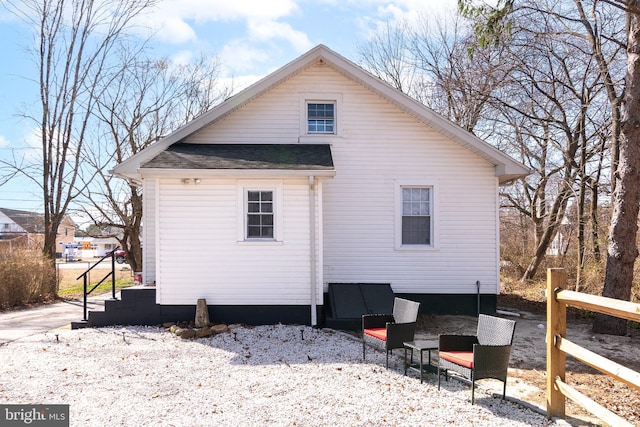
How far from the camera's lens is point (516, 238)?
20.8 metres

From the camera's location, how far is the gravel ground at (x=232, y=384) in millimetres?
4730

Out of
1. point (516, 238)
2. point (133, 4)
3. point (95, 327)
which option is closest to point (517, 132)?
point (516, 238)

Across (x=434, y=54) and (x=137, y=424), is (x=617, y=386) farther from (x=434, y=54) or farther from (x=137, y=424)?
(x=434, y=54)

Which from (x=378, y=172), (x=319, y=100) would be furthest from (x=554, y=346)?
(x=319, y=100)

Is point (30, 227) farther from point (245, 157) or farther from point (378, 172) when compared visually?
point (378, 172)

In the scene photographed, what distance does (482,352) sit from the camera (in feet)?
16.0

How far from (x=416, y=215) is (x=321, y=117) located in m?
3.35

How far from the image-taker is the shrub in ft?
41.0

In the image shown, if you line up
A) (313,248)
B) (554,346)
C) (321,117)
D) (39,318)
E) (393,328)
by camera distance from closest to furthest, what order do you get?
1. (554,346)
2. (393,328)
3. (313,248)
4. (321,117)
5. (39,318)

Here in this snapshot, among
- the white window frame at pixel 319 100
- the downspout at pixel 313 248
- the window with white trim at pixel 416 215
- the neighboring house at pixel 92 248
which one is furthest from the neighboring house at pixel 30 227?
the neighboring house at pixel 92 248

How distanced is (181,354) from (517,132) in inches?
571

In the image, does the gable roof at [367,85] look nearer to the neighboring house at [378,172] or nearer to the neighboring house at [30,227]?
the neighboring house at [378,172]

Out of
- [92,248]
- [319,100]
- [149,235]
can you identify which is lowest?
[92,248]

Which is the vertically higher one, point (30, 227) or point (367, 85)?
point (367, 85)
